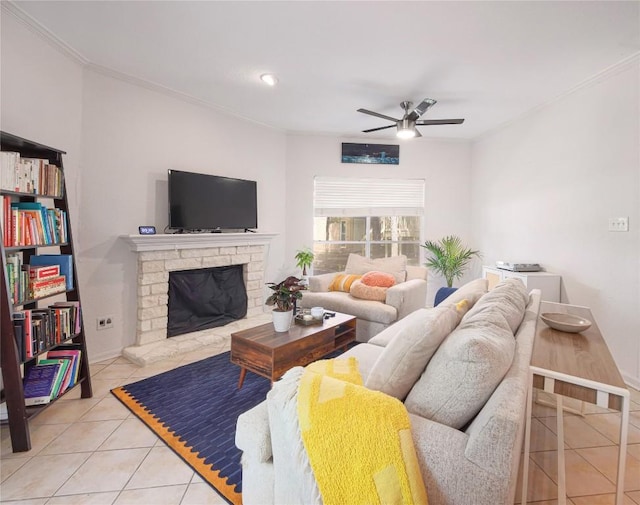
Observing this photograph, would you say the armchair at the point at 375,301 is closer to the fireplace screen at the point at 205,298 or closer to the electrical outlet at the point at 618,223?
the fireplace screen at the point at 205,298

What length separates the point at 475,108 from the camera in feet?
12.5

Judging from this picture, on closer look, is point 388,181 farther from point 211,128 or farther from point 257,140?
point 211,128

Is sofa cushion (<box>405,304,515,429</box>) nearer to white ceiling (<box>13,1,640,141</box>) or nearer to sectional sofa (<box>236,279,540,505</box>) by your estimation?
sectional sofa (<box>236,279,540,505</box>)

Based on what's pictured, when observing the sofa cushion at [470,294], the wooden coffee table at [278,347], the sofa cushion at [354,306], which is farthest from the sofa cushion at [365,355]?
the sofa cushion at [354,306]

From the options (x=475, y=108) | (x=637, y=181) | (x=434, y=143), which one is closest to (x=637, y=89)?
(x=637, y=181)

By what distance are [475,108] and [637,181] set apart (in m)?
1.77

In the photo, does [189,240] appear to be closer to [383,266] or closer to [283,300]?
[283,300]

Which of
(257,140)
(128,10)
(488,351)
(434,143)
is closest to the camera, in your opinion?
(488,351)

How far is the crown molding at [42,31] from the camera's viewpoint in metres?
2.14

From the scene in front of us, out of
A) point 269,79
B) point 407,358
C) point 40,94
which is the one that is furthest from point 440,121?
point 40,94

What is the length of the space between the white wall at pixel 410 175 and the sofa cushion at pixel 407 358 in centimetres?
372

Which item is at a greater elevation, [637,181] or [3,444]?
[637,181]

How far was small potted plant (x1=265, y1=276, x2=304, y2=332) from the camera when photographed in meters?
2.51

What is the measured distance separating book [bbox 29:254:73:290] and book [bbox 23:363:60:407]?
0.53 m
